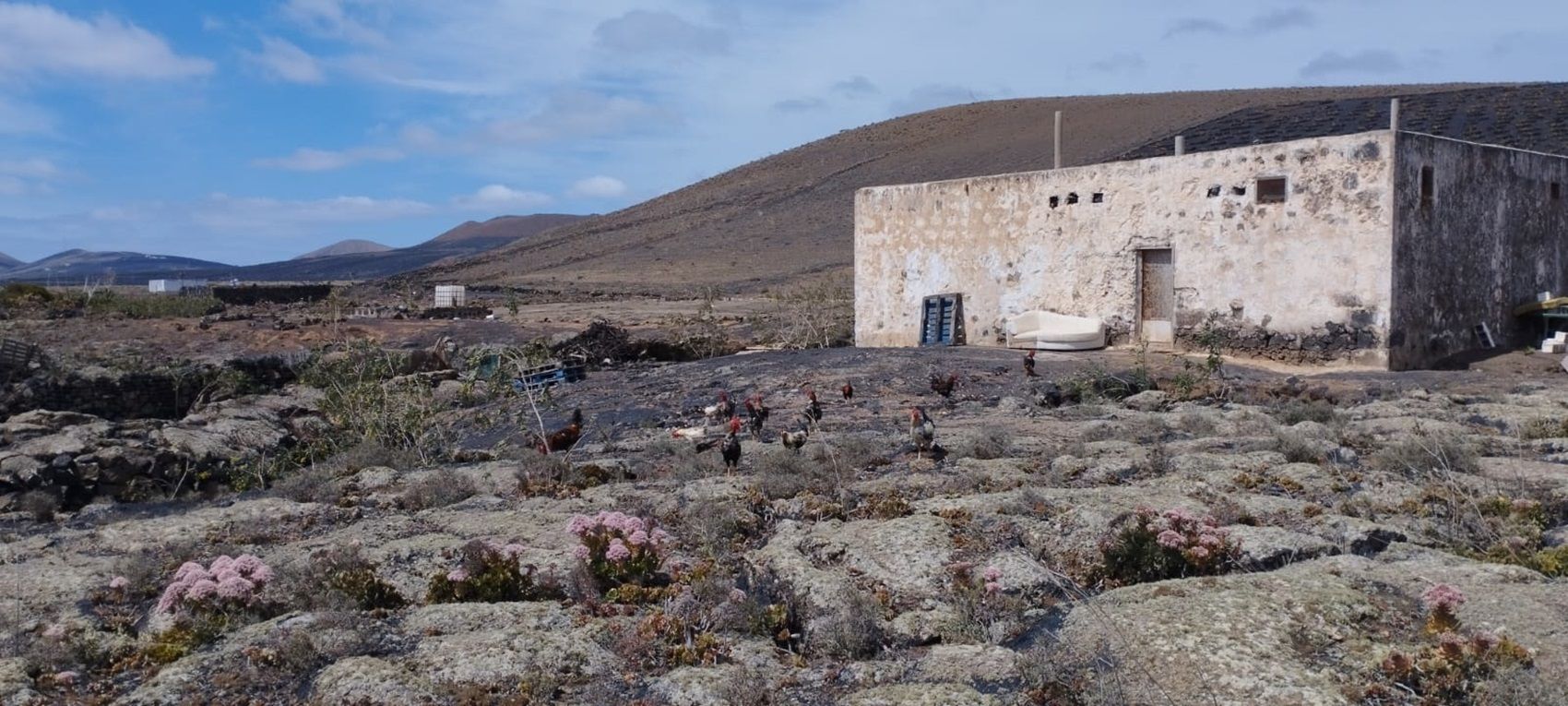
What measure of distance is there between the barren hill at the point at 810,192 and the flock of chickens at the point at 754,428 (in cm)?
3622

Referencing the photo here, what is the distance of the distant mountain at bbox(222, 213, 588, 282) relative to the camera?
343 feet

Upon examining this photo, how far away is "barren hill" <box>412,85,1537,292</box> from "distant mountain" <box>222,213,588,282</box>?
19.9m

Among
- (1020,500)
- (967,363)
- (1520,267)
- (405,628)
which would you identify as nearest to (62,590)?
(405,628)

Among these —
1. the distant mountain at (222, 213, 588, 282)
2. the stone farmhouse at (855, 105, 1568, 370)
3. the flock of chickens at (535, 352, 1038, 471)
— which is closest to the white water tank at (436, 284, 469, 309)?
the stone farmhouse at (855, 105, 1568, 370)

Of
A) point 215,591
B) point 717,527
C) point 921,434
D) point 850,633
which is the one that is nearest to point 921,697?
point 850,633

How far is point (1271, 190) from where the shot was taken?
55.9ft

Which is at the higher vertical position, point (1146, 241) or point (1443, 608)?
point (1146, 241)

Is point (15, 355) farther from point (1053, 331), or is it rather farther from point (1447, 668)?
point (1447, 668)

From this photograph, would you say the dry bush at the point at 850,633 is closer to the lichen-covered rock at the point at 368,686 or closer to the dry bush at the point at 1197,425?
the lichen-covered rock at the point at 368,686

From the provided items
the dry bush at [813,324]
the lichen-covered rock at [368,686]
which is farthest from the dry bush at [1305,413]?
the dry bush at [813,324]

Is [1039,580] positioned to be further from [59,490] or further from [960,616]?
[59,490]

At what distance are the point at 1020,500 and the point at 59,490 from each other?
9039mm

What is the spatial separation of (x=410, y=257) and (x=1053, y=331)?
374 feet

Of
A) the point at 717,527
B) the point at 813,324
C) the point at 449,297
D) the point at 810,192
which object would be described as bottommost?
the point at 717,527
